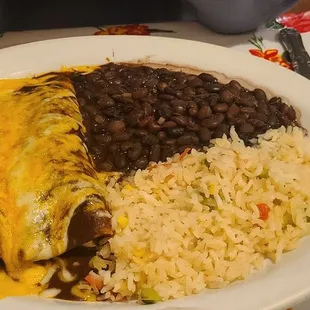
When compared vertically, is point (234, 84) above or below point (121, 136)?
above

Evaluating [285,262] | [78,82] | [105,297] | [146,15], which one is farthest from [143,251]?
[146,15]

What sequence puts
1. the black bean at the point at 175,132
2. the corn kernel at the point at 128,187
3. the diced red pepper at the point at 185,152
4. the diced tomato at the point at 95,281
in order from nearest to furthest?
the diced tomato at the point at 95,281 → the corn kernel at the point at 128,187 → the diced red pepper at the point at 185,152 → the black bean at the point at 175,132

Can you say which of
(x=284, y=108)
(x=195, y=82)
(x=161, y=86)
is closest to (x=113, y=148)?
(x=161, y=86)

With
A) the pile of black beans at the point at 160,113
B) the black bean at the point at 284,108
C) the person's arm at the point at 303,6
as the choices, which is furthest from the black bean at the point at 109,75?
the person's arm at the point at 303,6

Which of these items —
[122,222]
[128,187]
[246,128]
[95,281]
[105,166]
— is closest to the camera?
[95,281]

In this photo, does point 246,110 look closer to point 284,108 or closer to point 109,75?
point 284,108

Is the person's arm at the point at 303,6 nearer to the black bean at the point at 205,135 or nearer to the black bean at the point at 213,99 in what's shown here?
the black bean at the point at 213,99

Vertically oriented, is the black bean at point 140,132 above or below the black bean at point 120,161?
above

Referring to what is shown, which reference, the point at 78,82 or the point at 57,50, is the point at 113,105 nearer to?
the point at 78,82
